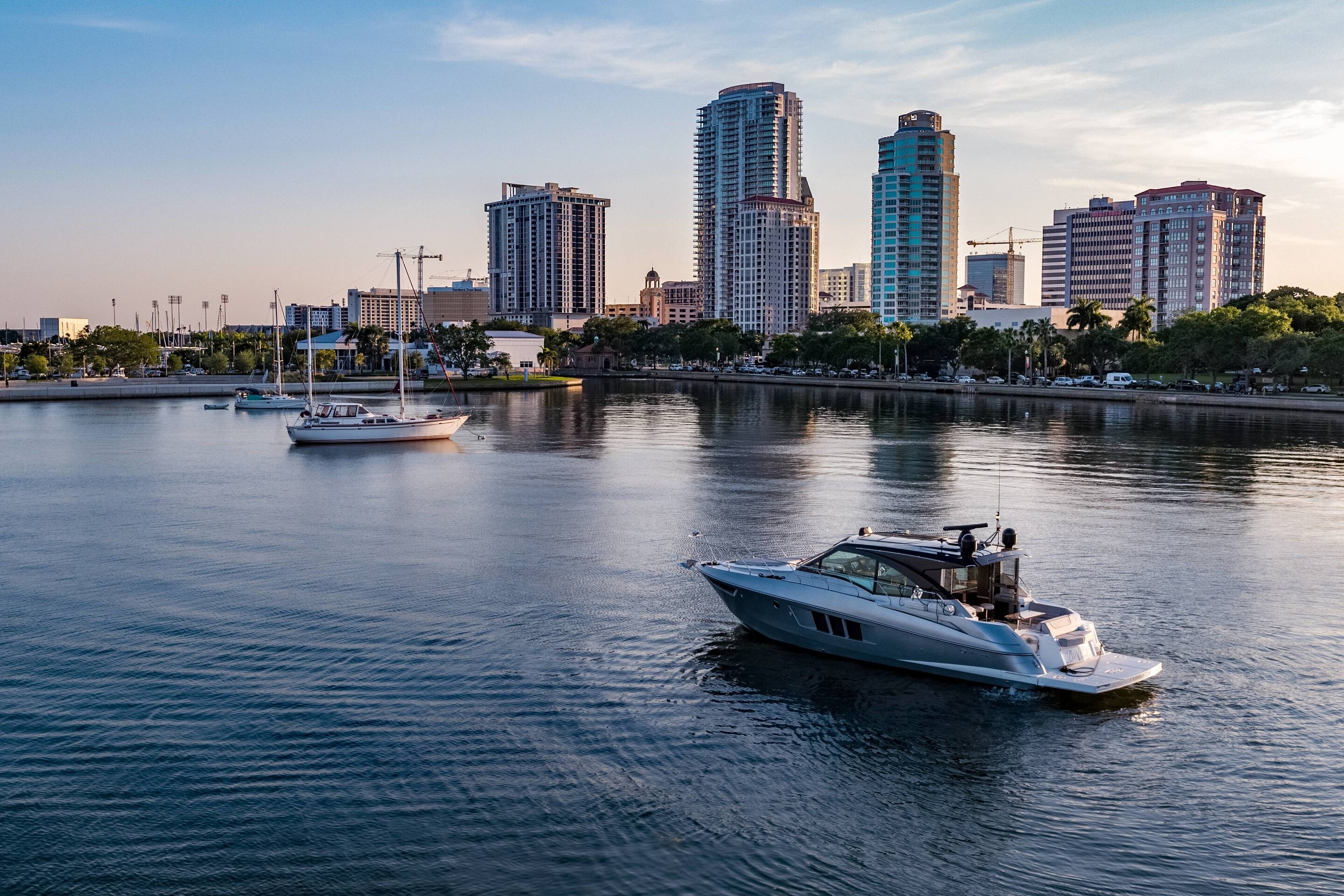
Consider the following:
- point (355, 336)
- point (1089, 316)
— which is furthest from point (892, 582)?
→ point (355, 336)

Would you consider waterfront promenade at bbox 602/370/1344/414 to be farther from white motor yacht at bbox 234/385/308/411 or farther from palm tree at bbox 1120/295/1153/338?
white motor yacht at bbox 234/385/308/411

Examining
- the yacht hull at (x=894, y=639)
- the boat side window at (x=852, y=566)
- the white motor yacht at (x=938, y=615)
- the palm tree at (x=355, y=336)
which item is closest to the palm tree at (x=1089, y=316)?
the palm tree at (x=355, y=336)

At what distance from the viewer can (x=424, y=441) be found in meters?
73.9

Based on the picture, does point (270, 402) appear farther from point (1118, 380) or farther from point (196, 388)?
point (1118, 380)

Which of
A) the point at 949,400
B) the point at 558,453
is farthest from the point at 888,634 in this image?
the point at 949,400

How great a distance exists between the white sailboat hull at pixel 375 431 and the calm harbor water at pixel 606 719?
28.7 metres

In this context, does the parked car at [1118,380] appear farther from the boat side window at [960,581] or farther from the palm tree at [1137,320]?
the boat side window at [960,581]

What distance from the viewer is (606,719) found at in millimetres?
19031

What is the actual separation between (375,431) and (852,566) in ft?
182

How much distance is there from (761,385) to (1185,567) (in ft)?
478

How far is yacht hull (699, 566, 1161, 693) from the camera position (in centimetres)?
2039

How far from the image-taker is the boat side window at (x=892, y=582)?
21625 millimetres

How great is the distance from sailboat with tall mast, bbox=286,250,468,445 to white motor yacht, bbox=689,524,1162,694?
5330 cm

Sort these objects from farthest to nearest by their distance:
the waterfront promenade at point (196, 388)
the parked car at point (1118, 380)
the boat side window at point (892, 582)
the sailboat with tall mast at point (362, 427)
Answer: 1. the parked car at point (1118, 380)
2. the waterfront promenade at point (196, 388)
3. the sailboat with tall mast at point (362, 427)
4. the boat side window at point (892, 582)
